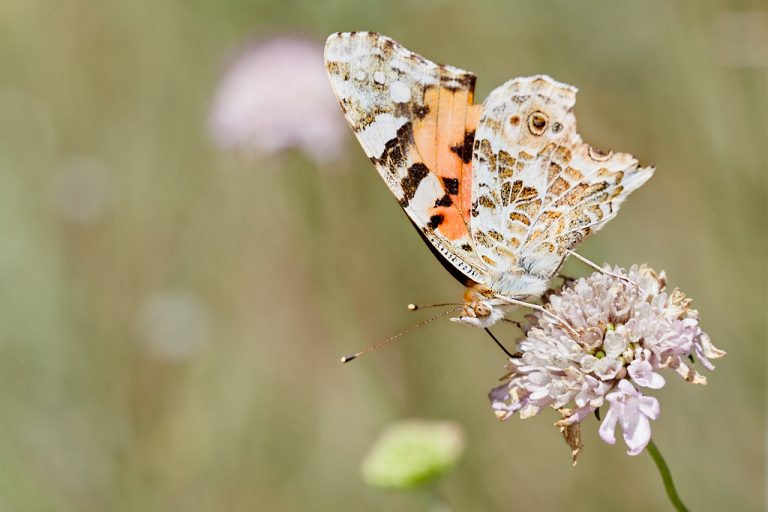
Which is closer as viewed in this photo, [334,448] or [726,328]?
[726,328]

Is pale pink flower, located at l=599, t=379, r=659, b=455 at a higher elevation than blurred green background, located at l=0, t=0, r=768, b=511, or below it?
below

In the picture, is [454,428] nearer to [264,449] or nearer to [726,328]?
[726,328]

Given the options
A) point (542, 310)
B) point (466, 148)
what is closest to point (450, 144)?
point (466, 148)

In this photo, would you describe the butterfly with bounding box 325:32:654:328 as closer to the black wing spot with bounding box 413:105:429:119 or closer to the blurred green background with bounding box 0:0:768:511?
the black wing spot with bounding box 413:105:429:119

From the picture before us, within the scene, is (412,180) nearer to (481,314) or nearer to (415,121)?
(415,121)

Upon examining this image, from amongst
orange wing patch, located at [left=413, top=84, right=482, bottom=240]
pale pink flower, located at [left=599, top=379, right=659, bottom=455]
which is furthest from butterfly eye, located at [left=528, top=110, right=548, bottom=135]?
pale pink flower, located at [left=599, top=379, right=659, bottom=455]

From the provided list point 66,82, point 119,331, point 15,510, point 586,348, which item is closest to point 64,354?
point 119,331
